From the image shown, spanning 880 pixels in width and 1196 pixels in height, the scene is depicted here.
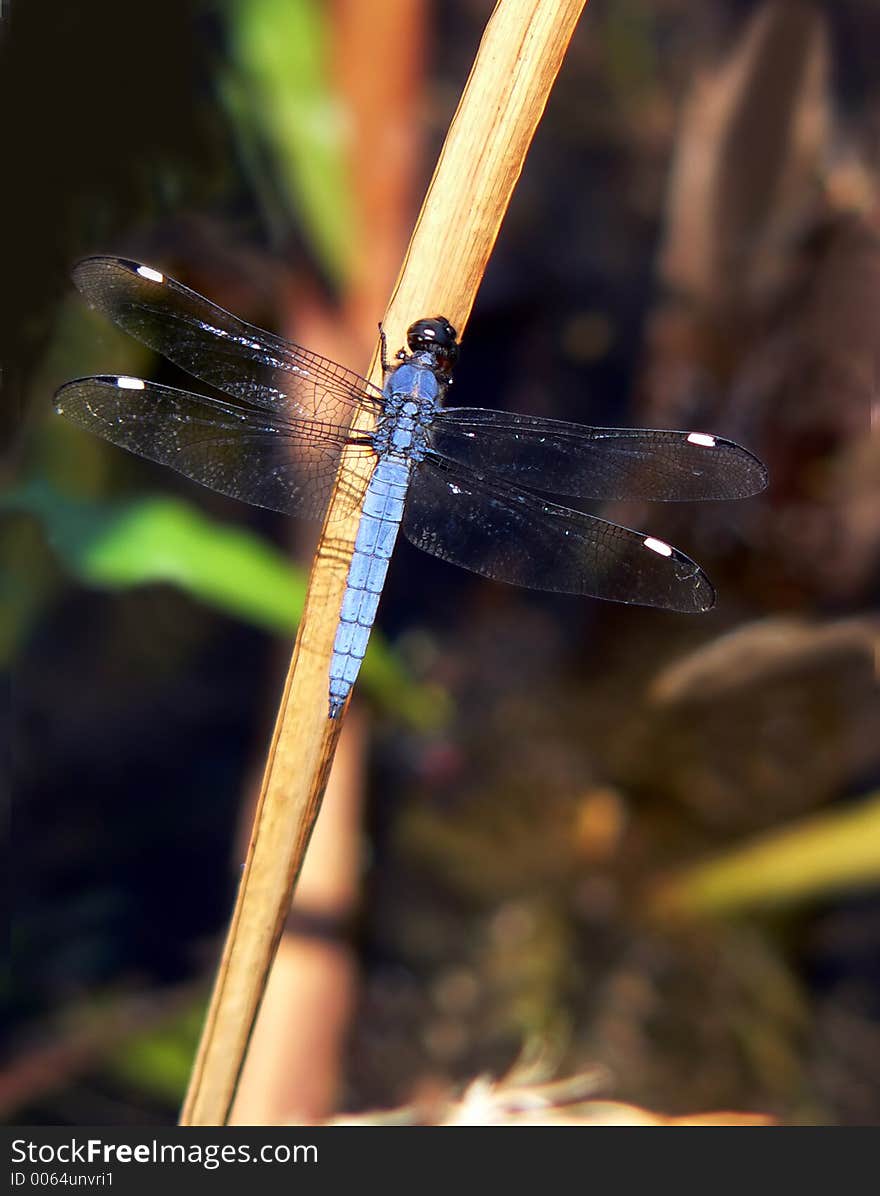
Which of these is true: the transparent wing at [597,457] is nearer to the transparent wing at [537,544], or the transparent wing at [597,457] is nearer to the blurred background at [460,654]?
the transparent wing at [537,544]

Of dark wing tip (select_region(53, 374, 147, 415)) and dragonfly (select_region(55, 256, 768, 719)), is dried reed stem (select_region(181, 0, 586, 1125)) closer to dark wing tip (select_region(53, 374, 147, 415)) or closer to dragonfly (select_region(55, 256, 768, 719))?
dragonfly (select_region(55, 256, 768, 719))

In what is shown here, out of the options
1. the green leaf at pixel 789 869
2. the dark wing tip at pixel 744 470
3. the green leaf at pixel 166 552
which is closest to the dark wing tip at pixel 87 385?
the green leaf at pixel 166 552

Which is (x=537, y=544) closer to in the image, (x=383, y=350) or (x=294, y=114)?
(x=383, y=350)

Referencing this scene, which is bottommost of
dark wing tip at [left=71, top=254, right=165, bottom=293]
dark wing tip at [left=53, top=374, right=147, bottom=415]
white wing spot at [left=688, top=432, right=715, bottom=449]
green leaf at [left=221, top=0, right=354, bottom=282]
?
dark wing tip at [left=53, top=374, right=147, bottom=415]

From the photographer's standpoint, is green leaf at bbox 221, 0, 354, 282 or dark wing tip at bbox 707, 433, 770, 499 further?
green leaf at bbox 221, 0, 354, 282

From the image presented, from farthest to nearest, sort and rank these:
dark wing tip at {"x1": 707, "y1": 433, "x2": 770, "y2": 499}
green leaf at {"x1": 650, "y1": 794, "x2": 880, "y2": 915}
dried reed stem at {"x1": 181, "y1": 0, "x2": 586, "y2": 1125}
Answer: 1. green leaf at {"x1": 650, "y1": 794, "x2": 880, "y2": 915}
2. dark wing tip at {"x1": 707, "y1": 433, "x2": 770, "y2": 499}
3. dried reed stem at {"x1": 181, "y1": 0, "x2": 586, "y2": 1125}

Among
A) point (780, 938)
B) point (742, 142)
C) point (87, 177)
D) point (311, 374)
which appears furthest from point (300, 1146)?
point (742, 142)

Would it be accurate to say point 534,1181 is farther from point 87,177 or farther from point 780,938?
point 87,177

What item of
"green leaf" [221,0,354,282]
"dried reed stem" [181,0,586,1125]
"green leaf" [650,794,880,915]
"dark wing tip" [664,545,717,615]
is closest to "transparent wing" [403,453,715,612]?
"dark wing tip" [664,545,717,615]
